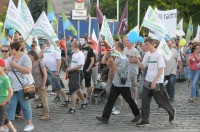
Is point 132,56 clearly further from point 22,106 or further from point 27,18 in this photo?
point 22,106

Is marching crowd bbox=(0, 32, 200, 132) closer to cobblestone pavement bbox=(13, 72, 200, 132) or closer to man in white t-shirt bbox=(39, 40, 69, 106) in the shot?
man in white t-shirt bbox=(39, 40, 69, 106)

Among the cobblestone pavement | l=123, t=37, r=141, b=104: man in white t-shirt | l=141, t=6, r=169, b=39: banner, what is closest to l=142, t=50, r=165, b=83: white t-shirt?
the cobblestone pavement

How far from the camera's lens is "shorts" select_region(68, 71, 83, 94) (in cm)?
1050

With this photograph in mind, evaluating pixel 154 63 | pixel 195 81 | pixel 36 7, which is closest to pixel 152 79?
pixel 154 63

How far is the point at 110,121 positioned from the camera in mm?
9656

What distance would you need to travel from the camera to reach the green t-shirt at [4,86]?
7422mm

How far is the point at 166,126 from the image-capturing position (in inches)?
363

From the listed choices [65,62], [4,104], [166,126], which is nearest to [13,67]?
[4,104]

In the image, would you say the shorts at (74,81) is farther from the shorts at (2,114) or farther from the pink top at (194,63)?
the pink top at (194,63)

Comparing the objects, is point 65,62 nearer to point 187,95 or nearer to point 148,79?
point 187,95

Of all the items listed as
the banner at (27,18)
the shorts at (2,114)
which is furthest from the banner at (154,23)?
the shorts at (2,114)

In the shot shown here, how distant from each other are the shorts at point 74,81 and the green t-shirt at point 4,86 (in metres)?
3.10

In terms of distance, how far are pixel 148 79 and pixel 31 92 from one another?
7.77ft

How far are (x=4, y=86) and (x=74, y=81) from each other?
3.27 m
